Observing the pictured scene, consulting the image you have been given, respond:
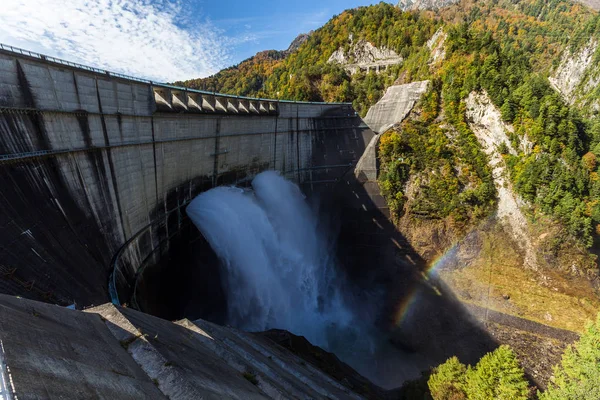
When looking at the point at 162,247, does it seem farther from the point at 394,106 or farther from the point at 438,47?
the point at 438,47

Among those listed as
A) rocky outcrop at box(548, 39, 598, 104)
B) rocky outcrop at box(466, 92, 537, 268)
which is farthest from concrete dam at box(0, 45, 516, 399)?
rocky outcrop at box(548, 39, 598, 104)

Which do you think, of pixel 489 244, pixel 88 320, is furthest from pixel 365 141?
pixel 88 320

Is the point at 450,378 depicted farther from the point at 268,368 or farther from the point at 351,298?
the point at 351,298

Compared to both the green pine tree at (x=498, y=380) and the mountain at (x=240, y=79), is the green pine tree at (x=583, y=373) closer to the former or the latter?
the green pine tree at (x=498, y=380)

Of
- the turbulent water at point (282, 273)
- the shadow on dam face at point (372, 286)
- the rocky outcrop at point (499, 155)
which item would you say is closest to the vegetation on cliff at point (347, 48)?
the rocky outcrop at point (499, 155)

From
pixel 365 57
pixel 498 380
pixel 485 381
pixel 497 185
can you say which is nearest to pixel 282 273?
pixel 485 381

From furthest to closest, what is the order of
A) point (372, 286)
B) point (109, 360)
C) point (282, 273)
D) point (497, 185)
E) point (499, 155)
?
1. point (372, 286)
2. point (499, 155)
3. point (497, 185)
4. point (282, 273)
5. point (109, 360)
